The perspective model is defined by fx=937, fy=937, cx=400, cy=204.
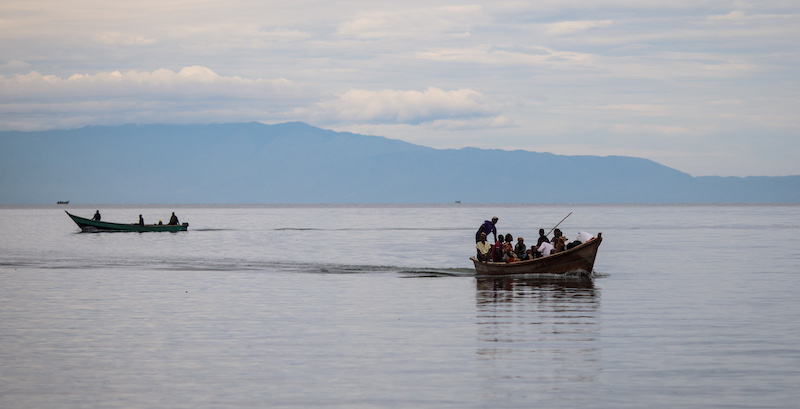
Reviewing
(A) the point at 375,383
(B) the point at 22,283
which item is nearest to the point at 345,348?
(A) the point at 375,383

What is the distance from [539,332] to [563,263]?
15745 millimetres

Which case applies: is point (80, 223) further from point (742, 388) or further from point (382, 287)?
point (742, 388)

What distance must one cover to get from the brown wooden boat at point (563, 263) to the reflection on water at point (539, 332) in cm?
144

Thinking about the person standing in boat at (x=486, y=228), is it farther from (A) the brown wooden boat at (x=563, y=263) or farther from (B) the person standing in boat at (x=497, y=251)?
(A) the brown wooden boat at (x=563, y=263)

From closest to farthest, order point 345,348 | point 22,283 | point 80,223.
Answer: point 345,348
point 22,283
point 80,223

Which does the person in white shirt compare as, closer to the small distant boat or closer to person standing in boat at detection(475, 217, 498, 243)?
person standing in boat at detection(475, 217, 498, 243)

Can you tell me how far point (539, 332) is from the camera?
2223 centimetres

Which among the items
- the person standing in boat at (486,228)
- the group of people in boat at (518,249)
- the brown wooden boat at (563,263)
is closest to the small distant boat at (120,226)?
the person standing in boat at (486,228)

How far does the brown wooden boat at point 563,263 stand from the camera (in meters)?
37.1

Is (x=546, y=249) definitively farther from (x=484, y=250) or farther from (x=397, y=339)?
(x=397, y=339)

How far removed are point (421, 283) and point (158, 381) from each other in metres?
21.4

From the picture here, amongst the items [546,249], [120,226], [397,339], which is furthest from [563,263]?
[120,226]

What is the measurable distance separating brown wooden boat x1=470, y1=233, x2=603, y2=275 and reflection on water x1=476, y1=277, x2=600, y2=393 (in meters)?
1.44

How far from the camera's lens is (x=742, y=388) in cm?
1577
